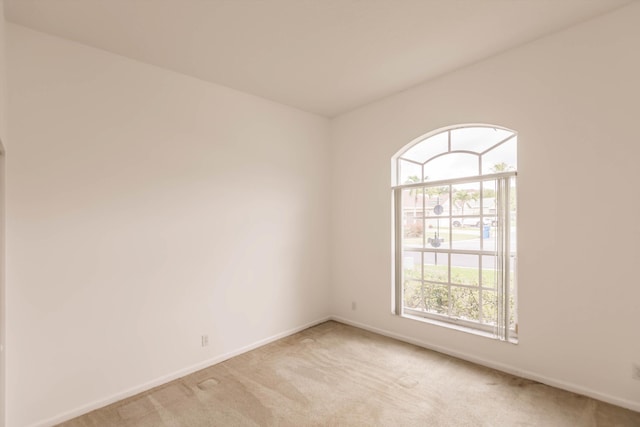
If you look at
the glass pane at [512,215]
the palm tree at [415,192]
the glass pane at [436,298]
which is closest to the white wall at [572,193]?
the glass pane at [512,215]

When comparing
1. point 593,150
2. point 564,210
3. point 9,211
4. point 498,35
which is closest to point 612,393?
point 564,210

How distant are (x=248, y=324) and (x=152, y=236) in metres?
1.43

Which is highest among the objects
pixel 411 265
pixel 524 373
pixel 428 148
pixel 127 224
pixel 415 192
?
pixel 428 148

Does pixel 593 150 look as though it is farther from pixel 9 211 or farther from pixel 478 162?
pixel 9 211

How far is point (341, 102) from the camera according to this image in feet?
12.7

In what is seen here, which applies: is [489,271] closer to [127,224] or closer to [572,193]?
[572,193]

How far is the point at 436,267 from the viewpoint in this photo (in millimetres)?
3467

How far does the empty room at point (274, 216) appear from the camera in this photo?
220 cm

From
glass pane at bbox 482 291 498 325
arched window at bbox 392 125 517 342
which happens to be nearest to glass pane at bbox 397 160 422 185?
arched window at bbox 392 125 517 342

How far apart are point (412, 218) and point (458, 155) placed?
877 millimetres

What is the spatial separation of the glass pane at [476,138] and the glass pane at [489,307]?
1456 mm

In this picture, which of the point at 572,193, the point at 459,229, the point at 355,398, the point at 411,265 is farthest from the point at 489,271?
the point at 355,398

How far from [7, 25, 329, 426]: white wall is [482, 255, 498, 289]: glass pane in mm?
2244

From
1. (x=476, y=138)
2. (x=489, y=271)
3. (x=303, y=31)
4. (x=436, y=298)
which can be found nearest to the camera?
(x=303, y=31)
